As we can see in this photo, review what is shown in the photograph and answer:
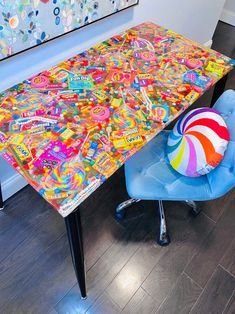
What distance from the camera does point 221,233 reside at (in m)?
1.64

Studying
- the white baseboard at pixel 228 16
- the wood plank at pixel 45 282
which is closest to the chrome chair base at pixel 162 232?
the wood plank at pixel 45 282

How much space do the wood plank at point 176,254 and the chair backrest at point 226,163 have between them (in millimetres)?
494

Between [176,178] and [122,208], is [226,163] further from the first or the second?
Result: [122,208]

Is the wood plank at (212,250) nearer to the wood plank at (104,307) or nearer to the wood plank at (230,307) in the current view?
the wood plank at (230,307)

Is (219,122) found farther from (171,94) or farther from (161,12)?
(161,12)

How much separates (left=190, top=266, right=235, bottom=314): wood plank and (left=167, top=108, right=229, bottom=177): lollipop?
2.06ft

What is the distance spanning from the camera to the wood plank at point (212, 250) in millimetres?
1487

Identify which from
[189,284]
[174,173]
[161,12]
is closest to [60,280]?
[189,284]

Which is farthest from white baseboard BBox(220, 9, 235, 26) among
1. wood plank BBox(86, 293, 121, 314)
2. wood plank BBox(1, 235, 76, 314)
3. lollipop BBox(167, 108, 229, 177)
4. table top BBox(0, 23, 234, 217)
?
wood plank BBox(86, 293, 121, 314)

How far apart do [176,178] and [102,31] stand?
0.90 m

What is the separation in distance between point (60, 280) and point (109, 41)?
4.10 ft

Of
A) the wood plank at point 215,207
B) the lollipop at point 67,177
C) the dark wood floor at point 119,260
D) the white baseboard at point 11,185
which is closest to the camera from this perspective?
A: the lollipop at point 67,177

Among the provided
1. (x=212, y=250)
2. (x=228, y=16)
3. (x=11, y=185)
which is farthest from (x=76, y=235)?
(x=228, y=16)

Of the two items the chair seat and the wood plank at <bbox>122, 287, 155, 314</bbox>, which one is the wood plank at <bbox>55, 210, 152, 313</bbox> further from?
the chair seat
